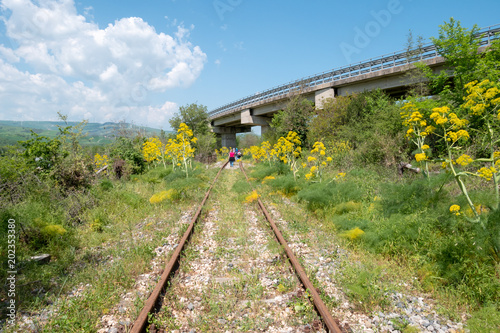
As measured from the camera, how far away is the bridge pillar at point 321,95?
20.5 m

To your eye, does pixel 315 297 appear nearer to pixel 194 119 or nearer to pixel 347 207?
pixel 347 207

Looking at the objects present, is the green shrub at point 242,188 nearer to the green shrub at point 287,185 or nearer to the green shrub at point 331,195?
the green shrub at point 287,185

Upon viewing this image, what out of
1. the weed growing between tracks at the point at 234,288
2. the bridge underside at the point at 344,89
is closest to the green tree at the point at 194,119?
the bridge underside at the point at 344,89

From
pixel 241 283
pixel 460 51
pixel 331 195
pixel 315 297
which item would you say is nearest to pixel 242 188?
pixel 331 195

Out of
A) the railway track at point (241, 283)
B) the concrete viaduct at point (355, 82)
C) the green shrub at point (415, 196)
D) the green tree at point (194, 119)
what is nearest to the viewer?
the railway track at point (241, 283)

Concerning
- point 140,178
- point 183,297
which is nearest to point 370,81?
point 140,178

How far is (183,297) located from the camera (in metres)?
3.55

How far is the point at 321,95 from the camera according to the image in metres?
21.2

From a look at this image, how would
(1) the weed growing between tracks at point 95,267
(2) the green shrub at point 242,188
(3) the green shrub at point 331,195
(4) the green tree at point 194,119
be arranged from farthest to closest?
(4) the green tree at point 194,119, (2) the green shrub at point 242,188, (3) the green shrub at point 331,195, (1) the weed growing between tracks at point 95,267

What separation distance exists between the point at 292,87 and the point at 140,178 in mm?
16601

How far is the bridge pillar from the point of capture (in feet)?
67.4

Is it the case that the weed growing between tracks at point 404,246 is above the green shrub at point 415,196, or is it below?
below

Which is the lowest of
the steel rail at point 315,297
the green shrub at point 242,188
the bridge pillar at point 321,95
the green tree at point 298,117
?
the steel rail at point 315,297

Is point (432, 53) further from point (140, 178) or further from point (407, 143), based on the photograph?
point (140, 178)
